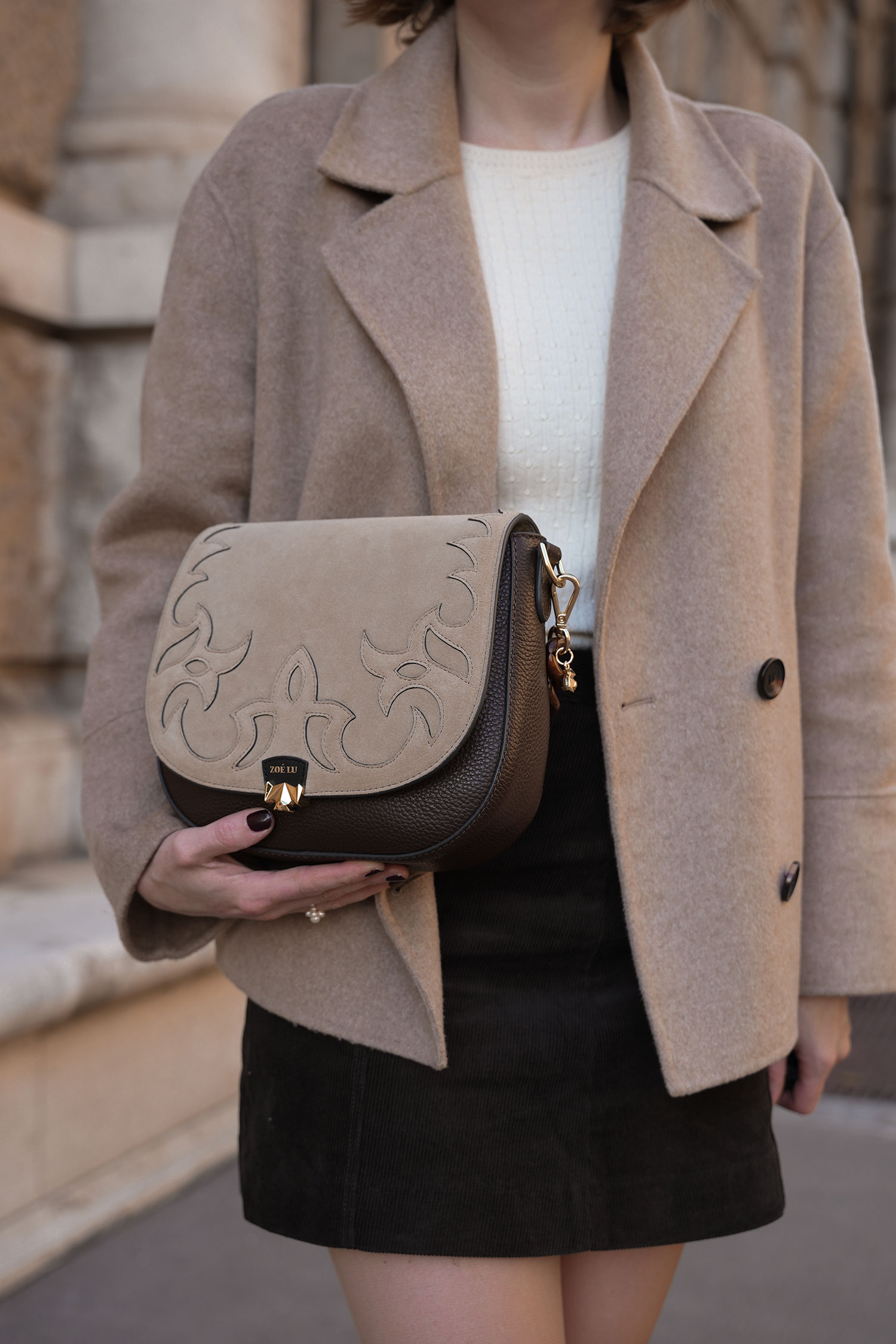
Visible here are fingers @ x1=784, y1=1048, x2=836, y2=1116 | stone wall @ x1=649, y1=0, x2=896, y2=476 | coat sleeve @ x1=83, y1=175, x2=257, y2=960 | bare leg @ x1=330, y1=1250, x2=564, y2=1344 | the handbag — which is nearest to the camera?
the handbag

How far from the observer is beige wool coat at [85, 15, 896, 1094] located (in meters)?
1.12

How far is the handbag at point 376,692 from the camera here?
94 centimetres

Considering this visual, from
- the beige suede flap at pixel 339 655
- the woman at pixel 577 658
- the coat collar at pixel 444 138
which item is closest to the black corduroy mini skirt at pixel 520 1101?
the woman at pixel 577 658

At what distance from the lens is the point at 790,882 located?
1.18 m

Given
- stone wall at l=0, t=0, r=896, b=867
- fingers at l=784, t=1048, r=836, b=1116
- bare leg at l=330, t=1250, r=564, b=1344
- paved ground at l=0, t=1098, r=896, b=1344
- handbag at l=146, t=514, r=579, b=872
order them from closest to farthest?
handbag at l=146, t=514, r=579, b=872, bare leg at l=330, t=1250, r=564, b=1344, fingers at l=784, t=1048, r=836, b=1116, paved ground at l=0, t=1098, r=896, b=1344, stone wall at l=0, t=0, r=896, b=867

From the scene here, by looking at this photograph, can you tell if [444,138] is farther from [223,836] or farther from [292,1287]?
[292,1287]

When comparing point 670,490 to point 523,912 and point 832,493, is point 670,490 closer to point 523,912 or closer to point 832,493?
point 832,493

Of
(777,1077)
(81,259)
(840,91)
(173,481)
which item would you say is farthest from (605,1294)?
(840,91)

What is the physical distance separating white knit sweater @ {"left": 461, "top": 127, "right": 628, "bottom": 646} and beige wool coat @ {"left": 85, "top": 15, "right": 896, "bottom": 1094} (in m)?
0.04

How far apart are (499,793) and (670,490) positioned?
0.39m

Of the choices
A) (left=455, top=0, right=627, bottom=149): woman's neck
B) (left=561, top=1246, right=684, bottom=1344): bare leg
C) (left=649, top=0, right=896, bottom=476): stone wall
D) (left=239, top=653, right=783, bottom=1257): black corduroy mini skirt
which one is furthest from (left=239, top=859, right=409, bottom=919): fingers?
(left=649, top=0, right=896, bottom=476): stone wall

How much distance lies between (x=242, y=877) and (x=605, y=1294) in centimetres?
54

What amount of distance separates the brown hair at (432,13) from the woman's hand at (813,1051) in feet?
3.34

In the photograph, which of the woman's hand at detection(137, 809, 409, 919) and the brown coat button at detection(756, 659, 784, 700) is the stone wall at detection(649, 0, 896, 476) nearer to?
the brown coat button at detection(756, 659, 784, 700)
